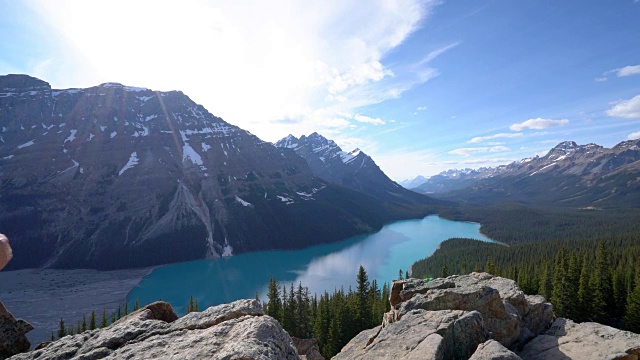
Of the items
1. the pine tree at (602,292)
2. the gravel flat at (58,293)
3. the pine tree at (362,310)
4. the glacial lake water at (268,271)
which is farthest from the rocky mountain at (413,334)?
the gravel flat at (58,293)

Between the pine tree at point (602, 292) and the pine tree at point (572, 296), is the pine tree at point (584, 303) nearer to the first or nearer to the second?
the pine tree at point (572, 296)

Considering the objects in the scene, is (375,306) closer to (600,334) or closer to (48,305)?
(600,334)

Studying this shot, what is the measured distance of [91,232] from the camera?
587ft

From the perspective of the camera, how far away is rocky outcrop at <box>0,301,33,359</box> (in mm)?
13312

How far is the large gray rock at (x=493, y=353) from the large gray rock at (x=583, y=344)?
497 cm

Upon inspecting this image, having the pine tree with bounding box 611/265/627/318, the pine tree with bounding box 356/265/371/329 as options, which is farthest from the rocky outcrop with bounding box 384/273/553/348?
the pine tree with bounding box 611/265/627/318

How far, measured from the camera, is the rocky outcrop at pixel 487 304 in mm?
16125

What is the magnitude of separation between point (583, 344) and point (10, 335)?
2518 cm

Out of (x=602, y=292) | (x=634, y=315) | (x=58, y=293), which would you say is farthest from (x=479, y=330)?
(x=58, y=293)

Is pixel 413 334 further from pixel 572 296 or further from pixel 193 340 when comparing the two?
pixel 572 296

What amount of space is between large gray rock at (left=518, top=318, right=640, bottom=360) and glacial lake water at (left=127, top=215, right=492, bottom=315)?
Answer: 9572 centimetres

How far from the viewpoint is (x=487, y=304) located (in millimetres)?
16359

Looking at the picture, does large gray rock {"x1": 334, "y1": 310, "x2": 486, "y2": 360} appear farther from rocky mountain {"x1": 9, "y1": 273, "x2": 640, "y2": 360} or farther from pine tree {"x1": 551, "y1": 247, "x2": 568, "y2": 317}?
pine tree {"x1": 551, "y1": 247, "x2": 568, "y2": 317}

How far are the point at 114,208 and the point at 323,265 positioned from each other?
137 metres
